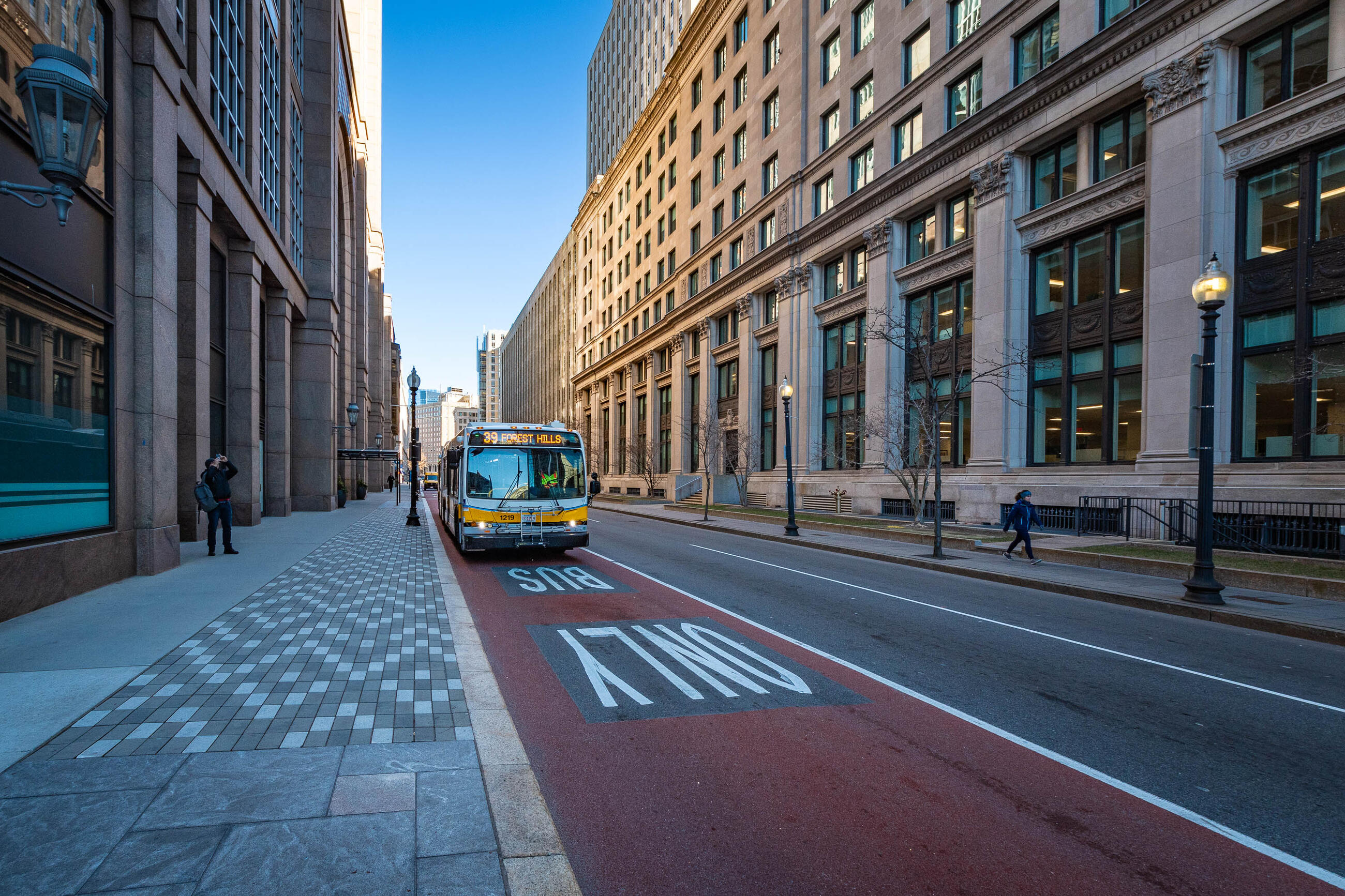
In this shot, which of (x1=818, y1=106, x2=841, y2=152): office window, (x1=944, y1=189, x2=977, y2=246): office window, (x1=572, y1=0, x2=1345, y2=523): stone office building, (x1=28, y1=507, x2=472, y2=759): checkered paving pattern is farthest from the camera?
(x1=818, y1=106, x2=841, y2=152): office window

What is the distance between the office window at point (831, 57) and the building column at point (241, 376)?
2784 centimetres

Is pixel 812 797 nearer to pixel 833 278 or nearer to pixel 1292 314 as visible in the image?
pixel 1292 314

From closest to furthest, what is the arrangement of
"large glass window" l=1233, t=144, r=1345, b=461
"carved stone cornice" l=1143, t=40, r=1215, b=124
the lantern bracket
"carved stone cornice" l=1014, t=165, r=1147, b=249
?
the lantern bracket < "large glass window" l=1233, t=144, r=1345, b=461 < "carved stone cornice" l=1143, t=40, r=1215, b=124 < "carved stone cornice" l=1014, t=165, r=1147, b=249

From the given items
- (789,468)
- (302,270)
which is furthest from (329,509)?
(789,468)

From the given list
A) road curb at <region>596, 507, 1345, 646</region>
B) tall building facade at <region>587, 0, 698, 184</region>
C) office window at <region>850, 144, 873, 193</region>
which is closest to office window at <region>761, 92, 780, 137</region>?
office window at <region>850, 144, 873, 193</region>

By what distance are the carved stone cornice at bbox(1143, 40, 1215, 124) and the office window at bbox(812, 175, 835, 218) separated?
15078 millimetres

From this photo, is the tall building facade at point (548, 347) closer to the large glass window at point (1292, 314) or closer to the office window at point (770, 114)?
the office window at point (770, 114)

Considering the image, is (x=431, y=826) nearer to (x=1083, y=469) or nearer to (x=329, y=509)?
(x=1083, y=469)

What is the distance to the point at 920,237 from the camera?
28.5 m

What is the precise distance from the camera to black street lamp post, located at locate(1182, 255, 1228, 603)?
10.8m

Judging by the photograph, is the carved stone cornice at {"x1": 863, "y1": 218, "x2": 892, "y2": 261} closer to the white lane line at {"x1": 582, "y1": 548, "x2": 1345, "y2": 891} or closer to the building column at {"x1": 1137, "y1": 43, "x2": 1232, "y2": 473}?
the building column at {"x1": 1137, "y1": 43, "x2": 1232, "y2": 473}

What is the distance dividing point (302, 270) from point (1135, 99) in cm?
3347

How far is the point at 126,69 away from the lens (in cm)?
1113

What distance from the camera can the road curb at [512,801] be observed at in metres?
3.22
